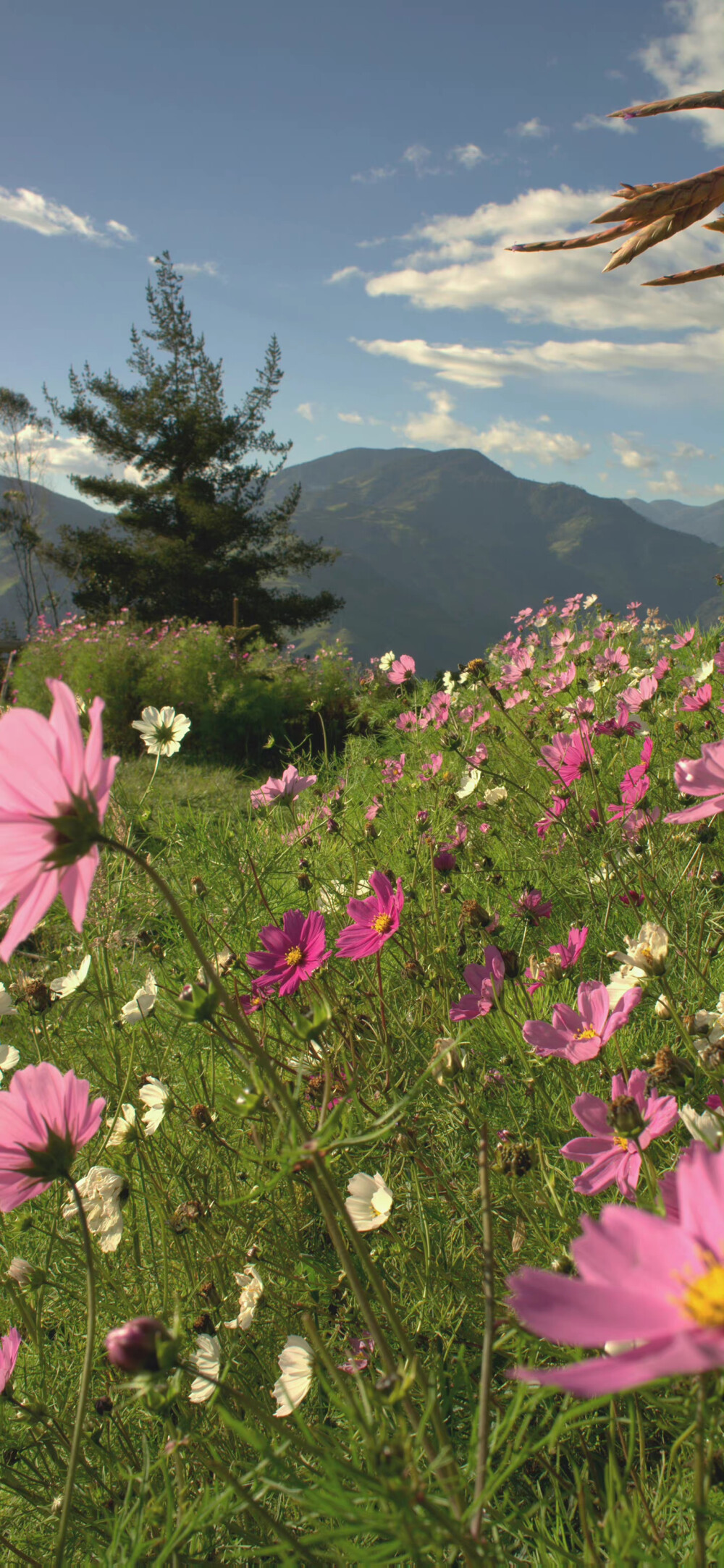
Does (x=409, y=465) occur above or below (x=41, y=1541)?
above

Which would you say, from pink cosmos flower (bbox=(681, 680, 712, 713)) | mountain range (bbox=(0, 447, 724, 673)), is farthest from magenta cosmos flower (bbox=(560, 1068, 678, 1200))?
mountain range (bbox=(0, 447, 724, 673))

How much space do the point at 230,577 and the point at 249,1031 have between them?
16.0 metres

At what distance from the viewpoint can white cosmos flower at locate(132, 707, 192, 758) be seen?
4.82 feet

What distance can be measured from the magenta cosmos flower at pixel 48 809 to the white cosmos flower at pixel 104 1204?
2.08ft

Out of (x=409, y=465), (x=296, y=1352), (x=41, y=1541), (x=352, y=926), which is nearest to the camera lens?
(x=296, y=1352)

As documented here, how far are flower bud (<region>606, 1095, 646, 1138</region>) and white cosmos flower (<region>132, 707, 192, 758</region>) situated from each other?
1059 mm

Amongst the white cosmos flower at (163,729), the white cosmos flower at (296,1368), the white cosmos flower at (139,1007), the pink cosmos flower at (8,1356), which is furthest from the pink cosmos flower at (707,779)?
the white cosmos flower at (163,729)

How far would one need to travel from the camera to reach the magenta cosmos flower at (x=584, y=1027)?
0.68 metres

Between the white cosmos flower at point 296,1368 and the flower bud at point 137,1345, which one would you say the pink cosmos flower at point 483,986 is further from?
the flower bud at point 137,1345

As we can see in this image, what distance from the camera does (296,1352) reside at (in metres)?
0.71

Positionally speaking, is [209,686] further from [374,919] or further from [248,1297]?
[248,1297]

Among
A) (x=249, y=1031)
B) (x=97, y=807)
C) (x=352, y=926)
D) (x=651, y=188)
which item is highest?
(x=651, y=188)

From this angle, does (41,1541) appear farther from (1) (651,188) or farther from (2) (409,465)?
(2) (409,465)

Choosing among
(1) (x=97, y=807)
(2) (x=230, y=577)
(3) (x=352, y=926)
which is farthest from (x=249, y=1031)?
(2) (x=230, y=577)
